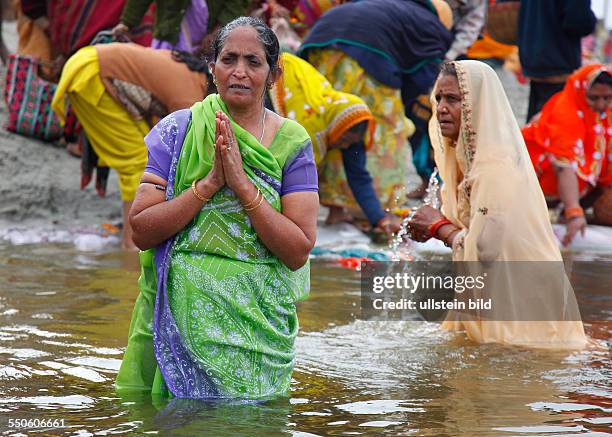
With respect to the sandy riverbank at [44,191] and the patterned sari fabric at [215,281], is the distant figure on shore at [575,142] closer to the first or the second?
the sandy riverbank at [44,191]

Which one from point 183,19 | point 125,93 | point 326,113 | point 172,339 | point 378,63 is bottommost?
point 172,339

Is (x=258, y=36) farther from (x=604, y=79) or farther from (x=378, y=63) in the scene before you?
(x=604, y=79)

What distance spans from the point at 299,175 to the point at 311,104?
475 cm

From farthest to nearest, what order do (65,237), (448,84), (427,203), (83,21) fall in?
(83,21) < (65,237) < (427,203) < (448,84)

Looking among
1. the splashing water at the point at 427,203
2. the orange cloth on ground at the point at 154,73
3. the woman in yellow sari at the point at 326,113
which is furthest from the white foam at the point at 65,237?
the splashing water at the point at 427,203

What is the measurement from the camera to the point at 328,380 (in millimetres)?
4949

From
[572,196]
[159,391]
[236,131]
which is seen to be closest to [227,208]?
[236,131]

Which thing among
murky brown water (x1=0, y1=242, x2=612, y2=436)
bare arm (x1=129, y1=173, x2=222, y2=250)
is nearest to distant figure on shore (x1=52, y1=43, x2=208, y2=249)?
murky brown water (x1=0, y1=242, x2=612, y2=436)

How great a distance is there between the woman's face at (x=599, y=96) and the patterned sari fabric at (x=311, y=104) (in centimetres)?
174

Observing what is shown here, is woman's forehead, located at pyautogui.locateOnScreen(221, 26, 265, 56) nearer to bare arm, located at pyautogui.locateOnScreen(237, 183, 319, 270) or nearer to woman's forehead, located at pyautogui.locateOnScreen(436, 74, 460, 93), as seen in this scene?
bare arm, located at pyautogui.locateOnScreen(237, 183, 319, 270)

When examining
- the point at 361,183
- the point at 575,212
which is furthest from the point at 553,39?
the point at 361,183

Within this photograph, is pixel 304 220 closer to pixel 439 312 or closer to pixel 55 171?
pixel 439 312

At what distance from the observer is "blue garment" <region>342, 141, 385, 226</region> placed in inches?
358

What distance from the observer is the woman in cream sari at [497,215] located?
5668 millimetres
